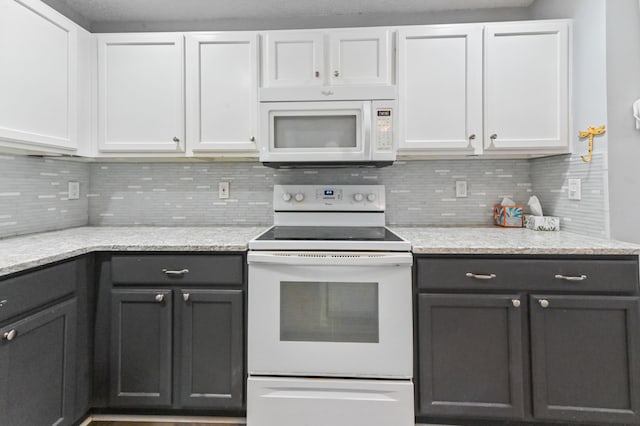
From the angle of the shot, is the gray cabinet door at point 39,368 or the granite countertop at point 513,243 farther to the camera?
the granite countertop at point 513,243

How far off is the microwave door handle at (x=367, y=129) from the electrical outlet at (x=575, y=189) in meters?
1.10

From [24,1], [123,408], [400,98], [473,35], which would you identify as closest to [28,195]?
[24,1]

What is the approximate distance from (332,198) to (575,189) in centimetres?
132

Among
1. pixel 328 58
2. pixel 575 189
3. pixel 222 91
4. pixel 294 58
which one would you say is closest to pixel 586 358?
pixel 575 189

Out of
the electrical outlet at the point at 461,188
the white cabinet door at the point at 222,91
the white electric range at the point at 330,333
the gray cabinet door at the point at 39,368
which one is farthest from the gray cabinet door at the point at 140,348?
the electrical outlet at the point at 461,188

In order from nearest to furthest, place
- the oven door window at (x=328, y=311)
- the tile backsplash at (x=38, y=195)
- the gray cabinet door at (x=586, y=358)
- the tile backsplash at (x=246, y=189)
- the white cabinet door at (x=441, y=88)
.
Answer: the gray cabinet door at (x=586, y=358)
the oven door window at (x=328, y=311)
the tile backsplash at (x=38, y=195)
the white cabinet door at (x=441, y=88)
the tile backsplash at (x=246, y=189)

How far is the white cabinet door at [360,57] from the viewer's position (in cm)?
183

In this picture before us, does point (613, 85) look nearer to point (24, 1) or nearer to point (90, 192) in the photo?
point (24, 1)

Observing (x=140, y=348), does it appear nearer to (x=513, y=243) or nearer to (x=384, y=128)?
(x=384, y=128)

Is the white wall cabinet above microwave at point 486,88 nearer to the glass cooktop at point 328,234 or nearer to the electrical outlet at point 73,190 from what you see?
the glass cooktop at point 328,234

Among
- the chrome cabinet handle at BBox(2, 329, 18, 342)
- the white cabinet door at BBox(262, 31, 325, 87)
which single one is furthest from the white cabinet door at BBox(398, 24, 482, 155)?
the chrome cabinet handle at BBox(2, 329, 18, 342)

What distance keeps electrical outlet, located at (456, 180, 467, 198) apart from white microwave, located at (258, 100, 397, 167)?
0.64m

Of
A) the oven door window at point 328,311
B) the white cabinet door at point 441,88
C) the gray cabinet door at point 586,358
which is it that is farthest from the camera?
the white cabinet door at point 441,88

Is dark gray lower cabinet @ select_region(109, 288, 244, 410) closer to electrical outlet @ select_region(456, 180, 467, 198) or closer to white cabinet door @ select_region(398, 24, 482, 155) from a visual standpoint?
white cabinet door @ select_region(398, 24, 482, 155)
